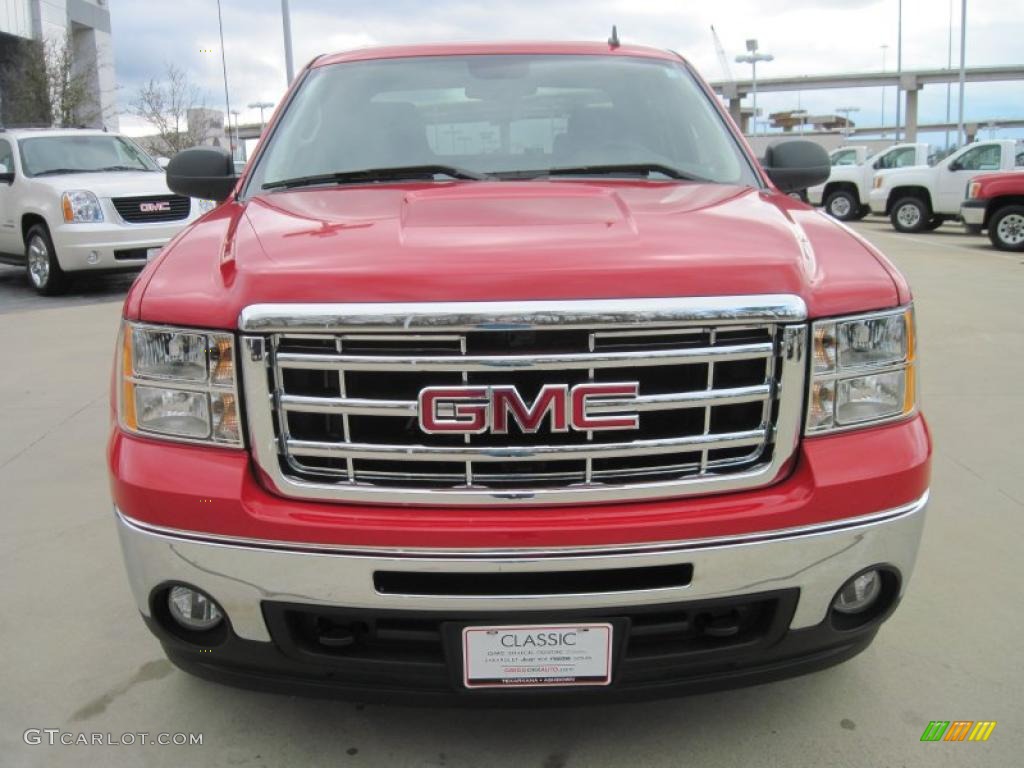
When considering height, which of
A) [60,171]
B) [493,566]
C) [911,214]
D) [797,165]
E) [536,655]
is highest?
[60,171]

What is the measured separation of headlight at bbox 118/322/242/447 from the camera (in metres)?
2.07

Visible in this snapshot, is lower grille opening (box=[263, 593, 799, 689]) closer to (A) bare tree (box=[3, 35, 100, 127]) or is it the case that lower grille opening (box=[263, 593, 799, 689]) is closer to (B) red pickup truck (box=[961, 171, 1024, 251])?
(B) red pickup truck (box=[961, 171, 1024, 251])

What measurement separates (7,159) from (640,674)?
38.1 ft

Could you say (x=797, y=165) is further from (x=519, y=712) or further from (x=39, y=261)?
(x=39, y=261)

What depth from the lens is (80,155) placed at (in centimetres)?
1138

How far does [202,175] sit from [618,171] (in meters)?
1.53

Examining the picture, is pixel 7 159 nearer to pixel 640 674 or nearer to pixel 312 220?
pixel 312 220

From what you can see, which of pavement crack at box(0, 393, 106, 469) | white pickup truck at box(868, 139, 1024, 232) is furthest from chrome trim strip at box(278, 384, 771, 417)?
white pickup truck at box(868, 139, 1024, 232)

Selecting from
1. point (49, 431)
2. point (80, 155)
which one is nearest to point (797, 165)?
point (49, 431)

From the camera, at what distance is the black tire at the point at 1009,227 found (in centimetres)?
1470

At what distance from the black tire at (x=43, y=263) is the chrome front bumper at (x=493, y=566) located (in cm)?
964

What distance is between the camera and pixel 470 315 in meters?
1.92

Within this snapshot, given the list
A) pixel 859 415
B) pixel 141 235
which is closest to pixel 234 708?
pixel 859 415

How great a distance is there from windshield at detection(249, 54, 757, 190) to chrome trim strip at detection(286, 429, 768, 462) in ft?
4.14
